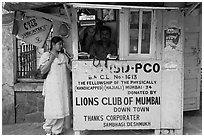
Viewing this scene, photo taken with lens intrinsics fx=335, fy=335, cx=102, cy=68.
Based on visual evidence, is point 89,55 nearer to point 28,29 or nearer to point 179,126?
point 28,29

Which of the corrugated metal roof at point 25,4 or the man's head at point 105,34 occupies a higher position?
the corrugated metal roof at point 25,4


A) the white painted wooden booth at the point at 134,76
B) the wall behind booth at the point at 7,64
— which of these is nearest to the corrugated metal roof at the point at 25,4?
the white painted wooden booth at the point at 134,76

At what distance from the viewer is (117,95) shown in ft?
16.5

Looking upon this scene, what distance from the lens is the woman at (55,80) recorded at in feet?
16.5

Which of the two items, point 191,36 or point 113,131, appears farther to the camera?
point 191,36

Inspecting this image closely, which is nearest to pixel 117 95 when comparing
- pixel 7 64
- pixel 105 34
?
pixel 105 34

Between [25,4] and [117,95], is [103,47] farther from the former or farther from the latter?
[25,4]

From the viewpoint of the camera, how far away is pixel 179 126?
5148 millimetres

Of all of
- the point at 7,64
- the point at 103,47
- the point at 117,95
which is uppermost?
the point at 103,47

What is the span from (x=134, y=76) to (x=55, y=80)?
119 cm

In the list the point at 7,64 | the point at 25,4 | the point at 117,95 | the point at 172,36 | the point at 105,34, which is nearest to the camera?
the point at 25,4

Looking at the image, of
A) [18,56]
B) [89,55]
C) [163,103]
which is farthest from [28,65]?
[163,103]

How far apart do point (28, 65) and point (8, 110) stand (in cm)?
95

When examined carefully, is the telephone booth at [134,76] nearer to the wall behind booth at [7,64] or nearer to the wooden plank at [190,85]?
the wooden plank at [190,85]
